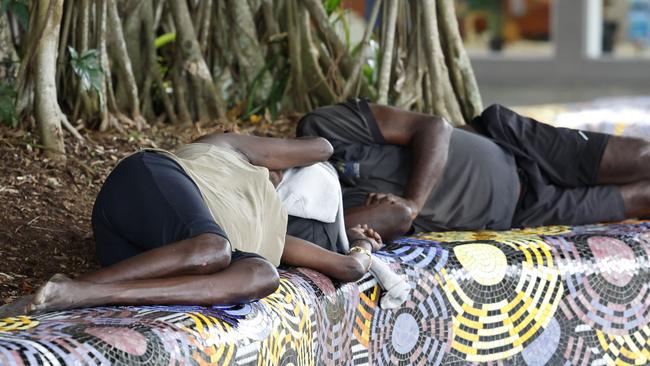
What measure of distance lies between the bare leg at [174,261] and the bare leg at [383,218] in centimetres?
112

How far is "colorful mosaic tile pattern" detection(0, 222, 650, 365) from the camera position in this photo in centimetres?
288

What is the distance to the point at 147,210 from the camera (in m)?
2.86

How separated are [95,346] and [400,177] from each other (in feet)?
6.66

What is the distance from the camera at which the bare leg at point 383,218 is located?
3811mm

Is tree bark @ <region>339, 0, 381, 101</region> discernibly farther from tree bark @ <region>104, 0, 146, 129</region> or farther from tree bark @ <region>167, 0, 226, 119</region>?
tree bark @ <region>104, 0, 146, 129</region>

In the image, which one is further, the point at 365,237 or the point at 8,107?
the point at 8,107

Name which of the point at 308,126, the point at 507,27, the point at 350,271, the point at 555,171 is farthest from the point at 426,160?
the point at 507,27

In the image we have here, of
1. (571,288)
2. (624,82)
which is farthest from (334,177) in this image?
(624,82)

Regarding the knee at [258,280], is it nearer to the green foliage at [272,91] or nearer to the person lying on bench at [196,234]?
the person lying on bench at [196,234]

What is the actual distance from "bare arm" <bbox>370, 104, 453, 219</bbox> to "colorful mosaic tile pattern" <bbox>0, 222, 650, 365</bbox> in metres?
0.18

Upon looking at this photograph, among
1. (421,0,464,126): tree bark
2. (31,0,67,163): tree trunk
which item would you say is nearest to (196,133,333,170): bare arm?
(31,0,67,163): tree trunk

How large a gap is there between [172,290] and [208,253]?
0.41 feet

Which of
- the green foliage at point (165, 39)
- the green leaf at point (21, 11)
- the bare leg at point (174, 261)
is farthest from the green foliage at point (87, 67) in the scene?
the bare leg at point (174, 261)

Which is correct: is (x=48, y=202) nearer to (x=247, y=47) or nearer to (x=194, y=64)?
(x=194, y=64)
